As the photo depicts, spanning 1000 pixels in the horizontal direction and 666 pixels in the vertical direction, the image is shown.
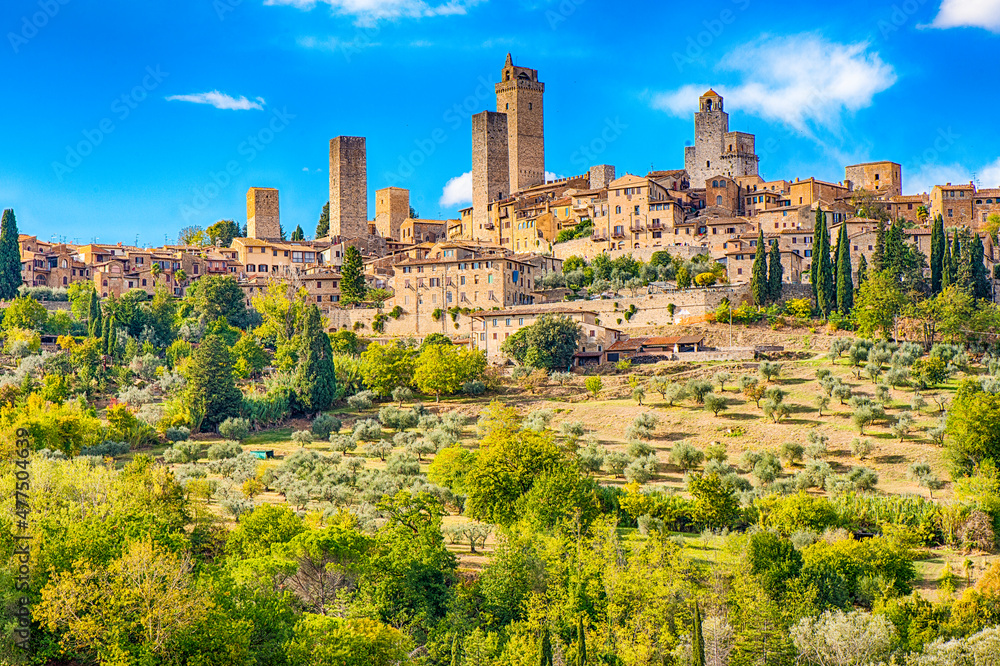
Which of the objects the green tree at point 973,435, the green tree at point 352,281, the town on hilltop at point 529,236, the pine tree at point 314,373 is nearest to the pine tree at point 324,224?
the town on hilltop at point 529,236

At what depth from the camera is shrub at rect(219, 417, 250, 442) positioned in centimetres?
5703

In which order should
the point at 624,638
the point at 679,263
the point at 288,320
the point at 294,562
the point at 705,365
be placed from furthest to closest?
1. the point at 679,263
2. the point at 288,320
3. the point at 705,365
4. the point at 294,562
5. the point at 624,638

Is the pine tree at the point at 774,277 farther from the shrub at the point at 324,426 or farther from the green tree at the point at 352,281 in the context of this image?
the shrub at the point at 324,426

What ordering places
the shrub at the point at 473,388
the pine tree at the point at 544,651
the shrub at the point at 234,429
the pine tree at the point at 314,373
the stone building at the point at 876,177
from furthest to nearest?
the stone building at the point at 876,177 < the shrub at the point at 473,388 < the pine tree at the point at 314,373 < the shrub at the point at 234,429 < the pine tree at the point at 544,651

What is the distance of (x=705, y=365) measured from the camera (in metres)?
62.4

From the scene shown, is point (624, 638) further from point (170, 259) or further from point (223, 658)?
point (170, 259)

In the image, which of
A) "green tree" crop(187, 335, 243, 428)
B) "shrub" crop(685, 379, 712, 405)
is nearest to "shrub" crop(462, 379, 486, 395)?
"green tree" crop(187, 335, 243, 428)

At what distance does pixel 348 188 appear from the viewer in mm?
107500

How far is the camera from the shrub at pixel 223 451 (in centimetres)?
5222

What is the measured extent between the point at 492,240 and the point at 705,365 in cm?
4029

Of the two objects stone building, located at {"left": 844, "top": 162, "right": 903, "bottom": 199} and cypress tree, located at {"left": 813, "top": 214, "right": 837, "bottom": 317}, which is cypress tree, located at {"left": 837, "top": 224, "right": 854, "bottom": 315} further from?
stone building, located at {"left": 844, "top": 162, "right": 903, "bottom": 199}

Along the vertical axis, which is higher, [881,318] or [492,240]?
[492,240]

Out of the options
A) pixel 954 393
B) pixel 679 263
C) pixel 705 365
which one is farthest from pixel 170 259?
pixel 954 393

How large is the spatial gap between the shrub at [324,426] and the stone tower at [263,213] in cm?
5300
